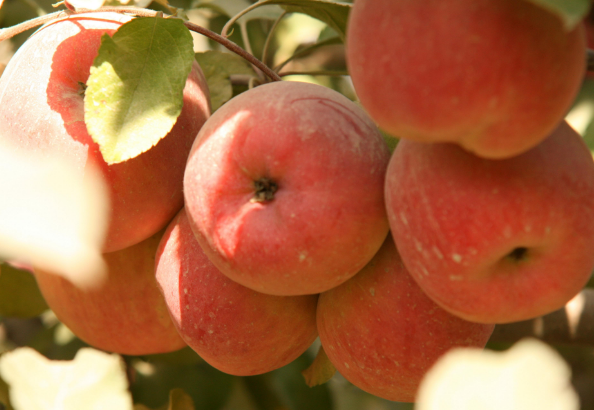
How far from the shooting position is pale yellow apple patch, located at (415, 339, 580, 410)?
0.34 meters

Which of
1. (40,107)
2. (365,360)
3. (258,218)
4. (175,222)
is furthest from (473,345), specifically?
(40,107)

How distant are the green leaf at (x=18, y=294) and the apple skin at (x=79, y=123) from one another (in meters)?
0.47

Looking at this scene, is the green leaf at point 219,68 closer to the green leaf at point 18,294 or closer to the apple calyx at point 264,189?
the apple calyx at point 264,189

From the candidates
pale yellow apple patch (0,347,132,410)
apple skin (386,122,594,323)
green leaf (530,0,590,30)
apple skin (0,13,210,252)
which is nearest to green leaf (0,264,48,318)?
apple skin (0,13,210,252)

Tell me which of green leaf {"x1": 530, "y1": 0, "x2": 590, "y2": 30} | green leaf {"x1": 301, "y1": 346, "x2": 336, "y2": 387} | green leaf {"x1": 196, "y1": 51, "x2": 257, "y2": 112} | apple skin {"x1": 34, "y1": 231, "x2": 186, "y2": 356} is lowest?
green leaf {"x1": 301, "y1": 346, "x2": 336, "y2": 387}

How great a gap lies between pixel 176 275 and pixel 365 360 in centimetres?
27

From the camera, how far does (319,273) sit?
0.58 metres

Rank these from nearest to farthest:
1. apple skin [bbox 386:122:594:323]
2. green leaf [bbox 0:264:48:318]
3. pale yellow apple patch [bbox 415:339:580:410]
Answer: pale yellow apple patch [bbox 415:339:580:410] < apple skin [bbox 386:122:594:323] < green leaf [bbox 0:264:48:318]

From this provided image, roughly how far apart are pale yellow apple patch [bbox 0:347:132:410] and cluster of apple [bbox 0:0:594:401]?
160mm

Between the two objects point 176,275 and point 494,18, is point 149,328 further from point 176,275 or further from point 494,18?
point 494,18

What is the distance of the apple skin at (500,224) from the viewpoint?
48 centimetres

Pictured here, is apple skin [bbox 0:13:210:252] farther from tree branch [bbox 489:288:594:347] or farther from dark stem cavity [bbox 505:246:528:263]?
tree branch [bbox 489:288:594:347]

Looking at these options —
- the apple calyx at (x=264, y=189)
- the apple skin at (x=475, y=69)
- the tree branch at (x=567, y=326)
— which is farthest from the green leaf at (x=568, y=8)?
the tree branch at (x=567, y=326)

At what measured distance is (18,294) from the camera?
1.12 meters
